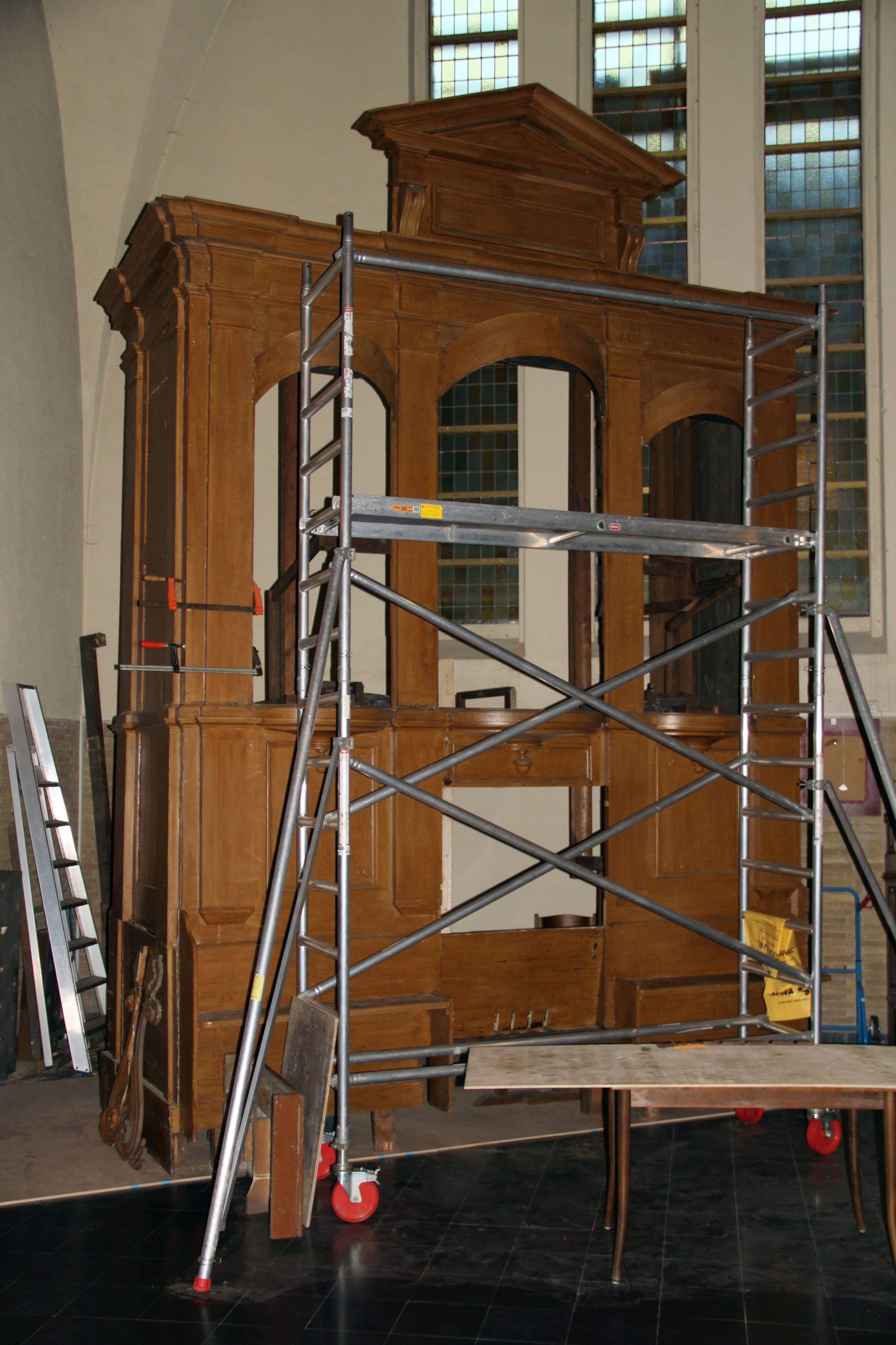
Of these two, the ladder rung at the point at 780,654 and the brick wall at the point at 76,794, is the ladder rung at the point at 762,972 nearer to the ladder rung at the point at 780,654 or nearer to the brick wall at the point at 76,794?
the ladder rung at the point at 780,654

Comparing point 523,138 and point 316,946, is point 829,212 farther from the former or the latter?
point 316,946

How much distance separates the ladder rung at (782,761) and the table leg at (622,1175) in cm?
210

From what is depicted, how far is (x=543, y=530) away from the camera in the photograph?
5.52m

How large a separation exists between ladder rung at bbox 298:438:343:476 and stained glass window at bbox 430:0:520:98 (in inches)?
210

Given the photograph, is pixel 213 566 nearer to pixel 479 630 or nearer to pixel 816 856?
pixel 816 856

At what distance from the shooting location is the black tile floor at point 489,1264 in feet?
12.5

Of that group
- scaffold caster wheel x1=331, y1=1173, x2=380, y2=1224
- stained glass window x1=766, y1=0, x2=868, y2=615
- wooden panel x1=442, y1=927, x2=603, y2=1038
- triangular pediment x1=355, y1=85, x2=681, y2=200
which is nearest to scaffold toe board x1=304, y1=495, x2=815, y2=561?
wooden panel x1=442, y1=927, x2=603, y2=1038

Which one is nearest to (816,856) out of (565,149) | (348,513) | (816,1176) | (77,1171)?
(816,1176)

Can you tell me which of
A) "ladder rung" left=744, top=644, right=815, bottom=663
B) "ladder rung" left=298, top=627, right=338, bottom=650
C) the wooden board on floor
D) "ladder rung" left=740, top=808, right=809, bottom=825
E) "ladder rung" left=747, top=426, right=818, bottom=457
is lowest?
the wooden board on floor

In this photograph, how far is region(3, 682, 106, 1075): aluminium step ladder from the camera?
6.74 metres

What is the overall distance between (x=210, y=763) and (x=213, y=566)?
0.90 m

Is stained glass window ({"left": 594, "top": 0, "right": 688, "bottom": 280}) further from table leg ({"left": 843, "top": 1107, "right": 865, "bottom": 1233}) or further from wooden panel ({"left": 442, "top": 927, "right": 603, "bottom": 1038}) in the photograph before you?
table leg ({"left": 843, "top": 1107, "right": 865, "bottom": 1233})

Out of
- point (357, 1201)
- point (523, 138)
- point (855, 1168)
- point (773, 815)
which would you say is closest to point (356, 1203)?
point (357, 1201)

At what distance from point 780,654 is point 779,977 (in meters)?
1.52
